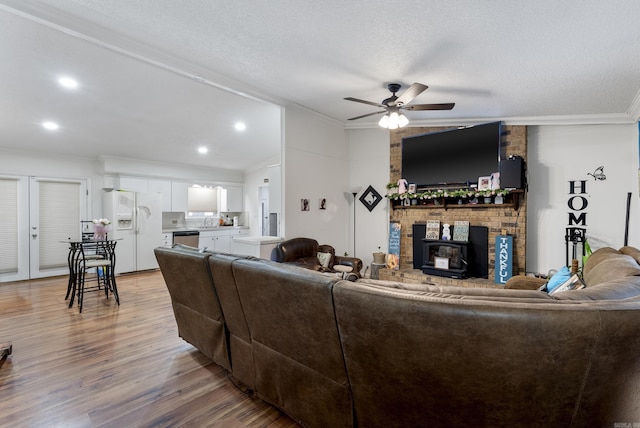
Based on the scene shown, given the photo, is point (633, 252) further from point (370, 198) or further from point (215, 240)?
point (215, 240)

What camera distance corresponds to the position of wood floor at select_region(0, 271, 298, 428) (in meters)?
1.84

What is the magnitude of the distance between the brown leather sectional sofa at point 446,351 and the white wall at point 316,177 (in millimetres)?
3009

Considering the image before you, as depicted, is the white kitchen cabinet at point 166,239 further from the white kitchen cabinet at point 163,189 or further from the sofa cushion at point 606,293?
the sofa cushion at point 606,293

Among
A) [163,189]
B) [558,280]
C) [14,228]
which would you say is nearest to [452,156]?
[558,280]

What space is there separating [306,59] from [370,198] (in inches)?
120

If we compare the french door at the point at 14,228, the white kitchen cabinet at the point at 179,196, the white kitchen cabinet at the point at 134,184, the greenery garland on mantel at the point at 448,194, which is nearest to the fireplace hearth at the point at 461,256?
the greenery garland on mantel at the point at 448,194

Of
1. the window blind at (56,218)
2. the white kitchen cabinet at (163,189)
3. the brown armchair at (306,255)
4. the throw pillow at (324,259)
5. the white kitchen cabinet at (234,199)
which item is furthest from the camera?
the white kitchen cabinet at (234,199)

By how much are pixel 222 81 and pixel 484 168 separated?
3.88 meters

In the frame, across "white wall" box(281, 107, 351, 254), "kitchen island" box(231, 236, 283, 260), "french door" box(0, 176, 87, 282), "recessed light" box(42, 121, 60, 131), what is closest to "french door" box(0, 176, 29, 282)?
"french door" box(0, 176, 87, 282)

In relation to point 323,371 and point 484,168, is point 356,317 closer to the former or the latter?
point 323,371

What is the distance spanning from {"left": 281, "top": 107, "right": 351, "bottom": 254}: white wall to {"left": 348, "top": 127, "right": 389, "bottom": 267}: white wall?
0.59ft

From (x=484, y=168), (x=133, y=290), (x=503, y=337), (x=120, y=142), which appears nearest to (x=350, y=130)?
(x=484, y=168)

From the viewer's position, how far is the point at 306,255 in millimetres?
4496

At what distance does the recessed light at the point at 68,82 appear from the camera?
11.6 ft
